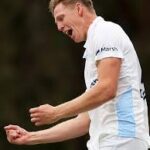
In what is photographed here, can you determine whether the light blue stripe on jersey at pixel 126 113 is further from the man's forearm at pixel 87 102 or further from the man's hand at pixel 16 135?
the man's hand at pixel 16 135

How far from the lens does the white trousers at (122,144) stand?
19.4ft

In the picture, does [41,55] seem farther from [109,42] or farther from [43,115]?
[43,115]

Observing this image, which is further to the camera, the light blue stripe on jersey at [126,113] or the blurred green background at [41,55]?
the blurred green background at [41,55]

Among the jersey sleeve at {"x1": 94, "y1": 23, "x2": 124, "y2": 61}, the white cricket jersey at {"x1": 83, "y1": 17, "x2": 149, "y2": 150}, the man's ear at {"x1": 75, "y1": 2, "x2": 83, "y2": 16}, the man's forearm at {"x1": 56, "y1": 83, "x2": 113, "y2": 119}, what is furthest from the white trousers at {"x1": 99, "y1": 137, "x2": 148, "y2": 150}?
the man's ear at {"x1": 75, "y1": 2, "x2": 83, "y2": 16}

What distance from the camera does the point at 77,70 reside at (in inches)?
614

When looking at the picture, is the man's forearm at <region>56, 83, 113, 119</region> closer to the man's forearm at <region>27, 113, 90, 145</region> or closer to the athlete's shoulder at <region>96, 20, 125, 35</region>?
the athlete's shoulder at <region>96, 20, 125, 35</region>

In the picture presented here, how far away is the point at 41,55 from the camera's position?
15.8m

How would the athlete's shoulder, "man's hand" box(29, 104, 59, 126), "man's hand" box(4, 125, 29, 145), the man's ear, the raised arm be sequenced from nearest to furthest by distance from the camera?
"man's hand" box(29, 104, 59, 126)
the athlete's shoulder
the man's ear
"man's hand" box(4, 125, 29, 145)
the raised arm

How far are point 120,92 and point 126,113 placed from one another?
0.43 feet

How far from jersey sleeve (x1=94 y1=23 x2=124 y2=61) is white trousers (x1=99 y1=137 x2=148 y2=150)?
1.65 feet

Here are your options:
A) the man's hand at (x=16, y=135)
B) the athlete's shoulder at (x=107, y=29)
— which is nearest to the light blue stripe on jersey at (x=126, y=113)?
the athlete's shoulder at (x=107, y=29)

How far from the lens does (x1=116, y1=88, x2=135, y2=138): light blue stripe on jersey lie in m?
5.93

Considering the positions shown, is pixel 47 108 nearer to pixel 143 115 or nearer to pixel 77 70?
pixel 143 115

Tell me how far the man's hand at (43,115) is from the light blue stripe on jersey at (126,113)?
17.4 inches
